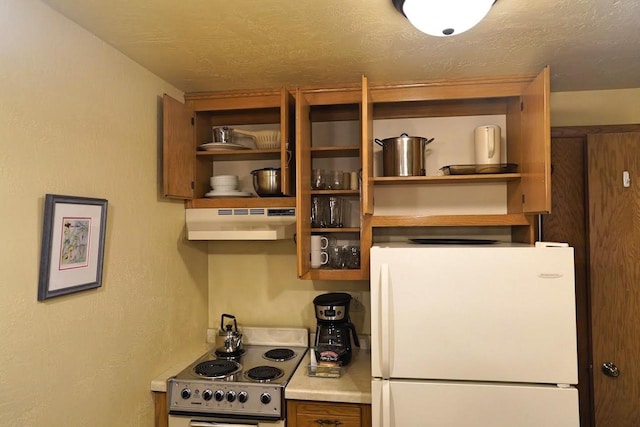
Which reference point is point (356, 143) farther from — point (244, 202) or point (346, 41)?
point (346, 41)

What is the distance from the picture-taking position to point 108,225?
1671 millimetres

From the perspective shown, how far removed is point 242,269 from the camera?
2611 mm

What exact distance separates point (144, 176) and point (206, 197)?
1.60 feet

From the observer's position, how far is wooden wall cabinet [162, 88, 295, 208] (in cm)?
207

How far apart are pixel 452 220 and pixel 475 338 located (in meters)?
0.67

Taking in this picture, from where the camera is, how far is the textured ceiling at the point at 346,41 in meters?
Answer: 1.39

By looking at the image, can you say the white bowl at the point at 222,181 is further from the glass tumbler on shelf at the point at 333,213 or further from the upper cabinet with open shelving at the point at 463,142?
the upper cabinet with open shelving at the point at 463,142

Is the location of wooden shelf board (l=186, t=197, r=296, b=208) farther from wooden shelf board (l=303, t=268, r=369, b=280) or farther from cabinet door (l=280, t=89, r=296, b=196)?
wooden shelf board (l=303, t=268, r=369, b=280)

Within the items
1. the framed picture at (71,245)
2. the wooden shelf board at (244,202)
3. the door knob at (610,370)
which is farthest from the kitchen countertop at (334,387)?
the door knob at (610,370)

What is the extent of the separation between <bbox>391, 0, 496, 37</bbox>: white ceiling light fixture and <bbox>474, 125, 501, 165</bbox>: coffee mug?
90 centimetres

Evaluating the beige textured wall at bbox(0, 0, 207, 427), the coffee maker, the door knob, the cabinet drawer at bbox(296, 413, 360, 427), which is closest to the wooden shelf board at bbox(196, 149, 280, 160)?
the beige textured wall at bbox(0, 0, 207, 427)

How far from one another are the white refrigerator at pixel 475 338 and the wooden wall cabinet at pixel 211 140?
0.84m

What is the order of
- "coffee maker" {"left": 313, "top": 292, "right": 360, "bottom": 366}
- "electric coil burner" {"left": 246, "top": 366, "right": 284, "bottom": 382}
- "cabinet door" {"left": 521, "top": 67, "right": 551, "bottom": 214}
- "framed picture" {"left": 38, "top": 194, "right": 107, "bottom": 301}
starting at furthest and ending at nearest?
"coffee maker" {"left": 313, "top": 292, "right": 360, "bottom": 366} → "electric coil burner" {"left": 246, "top": 366, "right": 284, "bottom": 382} → "cabinet door" {"left": 521, "top": 67, "right": 551, "bottom": 214} → "framed picture" {"left": 38, "top": 194, "right": 107, "bottom": 301}

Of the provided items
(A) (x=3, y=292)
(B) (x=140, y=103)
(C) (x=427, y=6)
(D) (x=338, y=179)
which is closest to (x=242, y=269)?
(D) (x=338, y=179)
